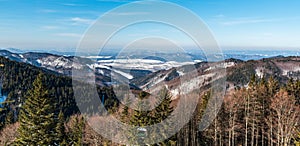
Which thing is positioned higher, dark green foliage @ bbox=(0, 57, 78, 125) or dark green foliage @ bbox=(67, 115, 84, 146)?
dark green foliage @ bbox=(67, 115, 84, 146)

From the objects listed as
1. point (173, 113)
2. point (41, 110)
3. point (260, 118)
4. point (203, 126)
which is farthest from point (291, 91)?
point (41, 110)

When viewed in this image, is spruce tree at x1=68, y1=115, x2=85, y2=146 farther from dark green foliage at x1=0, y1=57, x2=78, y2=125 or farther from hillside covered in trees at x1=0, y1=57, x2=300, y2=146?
dark green foliage at x1=0, y1=57, x2=78, y2=125

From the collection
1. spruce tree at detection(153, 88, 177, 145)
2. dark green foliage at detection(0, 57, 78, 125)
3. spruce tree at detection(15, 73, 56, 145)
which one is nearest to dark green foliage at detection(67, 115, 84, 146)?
spruce tree at detection(15, 73, 56, 145)

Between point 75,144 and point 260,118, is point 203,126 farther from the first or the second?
point 75,144

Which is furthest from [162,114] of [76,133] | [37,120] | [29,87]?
[29,87]

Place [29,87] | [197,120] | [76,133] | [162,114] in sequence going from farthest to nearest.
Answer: [29,87] → [76,133] → [197,120] → [162,114]

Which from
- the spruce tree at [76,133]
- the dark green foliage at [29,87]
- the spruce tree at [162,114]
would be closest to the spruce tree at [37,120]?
the spruce tree at [76,133]

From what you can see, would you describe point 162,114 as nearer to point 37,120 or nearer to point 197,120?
point 197,120

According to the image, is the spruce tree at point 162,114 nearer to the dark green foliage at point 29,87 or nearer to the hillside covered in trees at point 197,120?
the hillside covered in trees at point 197,120
